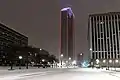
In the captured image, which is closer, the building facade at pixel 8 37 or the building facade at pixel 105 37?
the building facade at pixel 8 37

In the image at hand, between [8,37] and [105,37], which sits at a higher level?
[105,37]

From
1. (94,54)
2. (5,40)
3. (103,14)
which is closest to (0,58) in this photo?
(5,40)

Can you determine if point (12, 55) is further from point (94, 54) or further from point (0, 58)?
point (94, 54)

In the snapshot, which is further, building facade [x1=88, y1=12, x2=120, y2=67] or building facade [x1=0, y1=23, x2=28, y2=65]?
Result: building facade [x1=88, y1=12, x2=120, y2=67]

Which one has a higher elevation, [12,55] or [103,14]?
[103,14]

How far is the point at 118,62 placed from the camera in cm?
14950

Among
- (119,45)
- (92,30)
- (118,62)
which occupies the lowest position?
(118,62)

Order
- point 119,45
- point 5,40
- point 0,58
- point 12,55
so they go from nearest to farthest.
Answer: point 12,55 < point 0,58 < point 5,40 < point 119,45

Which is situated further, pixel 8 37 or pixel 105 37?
pixel 105 37

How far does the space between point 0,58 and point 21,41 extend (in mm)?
49370

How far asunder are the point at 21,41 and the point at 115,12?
76.4 m

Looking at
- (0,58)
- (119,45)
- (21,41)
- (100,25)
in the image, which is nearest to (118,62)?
(119,45)

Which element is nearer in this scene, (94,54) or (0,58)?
(0,58)

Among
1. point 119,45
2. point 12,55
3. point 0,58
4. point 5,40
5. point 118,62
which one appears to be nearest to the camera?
point 12,55
